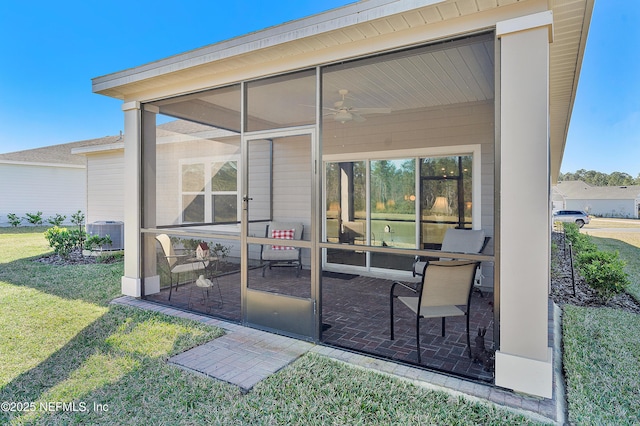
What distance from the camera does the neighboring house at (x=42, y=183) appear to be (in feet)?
54.7

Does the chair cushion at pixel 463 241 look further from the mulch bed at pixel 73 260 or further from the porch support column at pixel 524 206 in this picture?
the mulch bed at pixel 73 260

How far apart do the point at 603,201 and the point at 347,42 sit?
4935 cm

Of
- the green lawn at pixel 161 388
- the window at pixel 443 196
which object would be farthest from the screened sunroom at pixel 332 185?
the green lawn at pixel 161 388

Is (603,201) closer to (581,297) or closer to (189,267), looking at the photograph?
(581,297)

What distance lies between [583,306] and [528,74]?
389cm

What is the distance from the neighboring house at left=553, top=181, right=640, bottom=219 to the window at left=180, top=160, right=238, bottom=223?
150 ft

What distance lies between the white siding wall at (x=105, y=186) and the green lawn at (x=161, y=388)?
6.87 m

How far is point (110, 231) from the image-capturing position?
920 centimetres

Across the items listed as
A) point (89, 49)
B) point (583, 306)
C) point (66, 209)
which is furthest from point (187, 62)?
point (66, 209)

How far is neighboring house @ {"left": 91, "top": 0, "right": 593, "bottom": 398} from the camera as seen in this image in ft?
8.49

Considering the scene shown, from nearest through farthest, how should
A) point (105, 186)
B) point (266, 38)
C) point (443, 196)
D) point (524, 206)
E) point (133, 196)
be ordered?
point (524, 206)
point (266, 38)
point (133, 196)
point (443, 196)
point (105, 186)

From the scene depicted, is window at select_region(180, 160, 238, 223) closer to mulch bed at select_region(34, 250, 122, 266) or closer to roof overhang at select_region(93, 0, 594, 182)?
roof overhang at select_region(93, 0, 594, 182)

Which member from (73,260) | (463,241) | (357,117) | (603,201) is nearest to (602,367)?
(463,241)

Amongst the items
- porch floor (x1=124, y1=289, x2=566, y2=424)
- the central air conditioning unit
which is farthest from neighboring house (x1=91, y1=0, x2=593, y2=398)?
the central air conditioning unit
